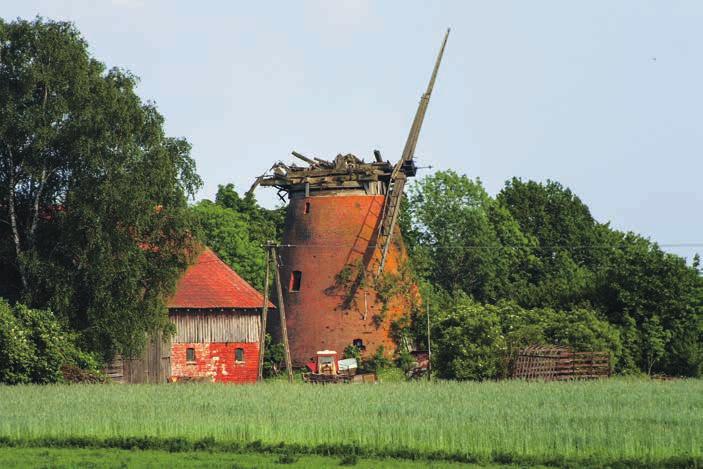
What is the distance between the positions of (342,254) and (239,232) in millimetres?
22803

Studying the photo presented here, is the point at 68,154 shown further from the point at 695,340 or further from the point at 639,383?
the point at 695,340

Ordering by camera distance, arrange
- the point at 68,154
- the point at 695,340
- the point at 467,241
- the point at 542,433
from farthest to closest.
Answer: the point at 467,241
the point at 695,340
the point at 68,154
the point at 542,433

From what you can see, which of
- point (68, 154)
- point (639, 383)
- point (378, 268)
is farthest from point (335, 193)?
point (639, 383)

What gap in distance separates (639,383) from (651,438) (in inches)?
770

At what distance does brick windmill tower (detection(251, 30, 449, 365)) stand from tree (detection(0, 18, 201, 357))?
1161 centimetres

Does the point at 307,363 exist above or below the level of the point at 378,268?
below

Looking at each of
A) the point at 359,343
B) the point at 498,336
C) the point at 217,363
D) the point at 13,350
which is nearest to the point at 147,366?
the point at 217,363

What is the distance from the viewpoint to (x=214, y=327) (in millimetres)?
58938

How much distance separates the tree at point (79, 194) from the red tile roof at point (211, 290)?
6.39 m

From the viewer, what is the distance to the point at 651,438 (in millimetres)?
27594

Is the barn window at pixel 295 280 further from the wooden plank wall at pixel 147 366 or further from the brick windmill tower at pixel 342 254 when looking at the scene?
the wooden plank wall at pixel 147 366

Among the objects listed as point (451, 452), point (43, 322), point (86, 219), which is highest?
point (86, 219)

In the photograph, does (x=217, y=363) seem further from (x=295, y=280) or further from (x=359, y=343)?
(x=359, y=343)

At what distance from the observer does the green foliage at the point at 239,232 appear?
82625 millimetres
